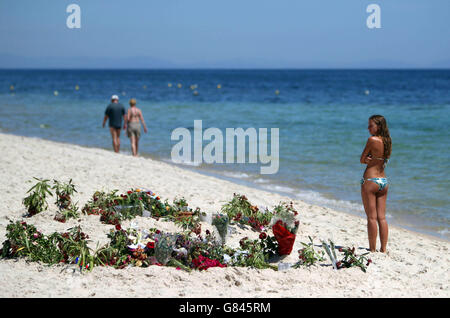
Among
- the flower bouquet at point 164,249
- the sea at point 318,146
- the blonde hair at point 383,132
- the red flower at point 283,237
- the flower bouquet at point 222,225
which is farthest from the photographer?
the sea at point 318,146

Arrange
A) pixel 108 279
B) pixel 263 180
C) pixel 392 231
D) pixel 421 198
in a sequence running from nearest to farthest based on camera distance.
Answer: pixel 108 279, pixel 392 231, pixel 421 198, pixel 263 180

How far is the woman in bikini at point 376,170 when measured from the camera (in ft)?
19.0

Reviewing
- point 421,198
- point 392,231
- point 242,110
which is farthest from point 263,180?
point 242,110

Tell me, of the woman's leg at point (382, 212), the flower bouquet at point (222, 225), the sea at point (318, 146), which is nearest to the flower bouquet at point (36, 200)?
the flower bouquet at point (222, 225)

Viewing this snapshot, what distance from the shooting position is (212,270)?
5.00 meters

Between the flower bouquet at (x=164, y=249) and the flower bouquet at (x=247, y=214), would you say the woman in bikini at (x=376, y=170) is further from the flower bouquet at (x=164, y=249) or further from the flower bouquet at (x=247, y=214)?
the flower bouquet at (x=164, y=249)

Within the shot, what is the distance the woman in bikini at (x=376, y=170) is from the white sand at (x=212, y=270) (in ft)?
1.72

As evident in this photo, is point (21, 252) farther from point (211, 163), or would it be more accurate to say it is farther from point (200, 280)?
point (211, 163)

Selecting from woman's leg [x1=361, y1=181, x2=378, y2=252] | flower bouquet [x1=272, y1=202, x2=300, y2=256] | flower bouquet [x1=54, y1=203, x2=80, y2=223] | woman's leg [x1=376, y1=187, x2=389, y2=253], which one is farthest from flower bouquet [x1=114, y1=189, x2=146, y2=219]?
woman's leg [x1=376, y1=187, x2=389, y2=253]

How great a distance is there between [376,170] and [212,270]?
8.32ft

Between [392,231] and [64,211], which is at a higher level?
[64,211]

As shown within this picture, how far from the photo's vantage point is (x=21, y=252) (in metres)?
5.09

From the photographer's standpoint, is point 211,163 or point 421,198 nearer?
point 421,198

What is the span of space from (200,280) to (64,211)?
9.01 ft
